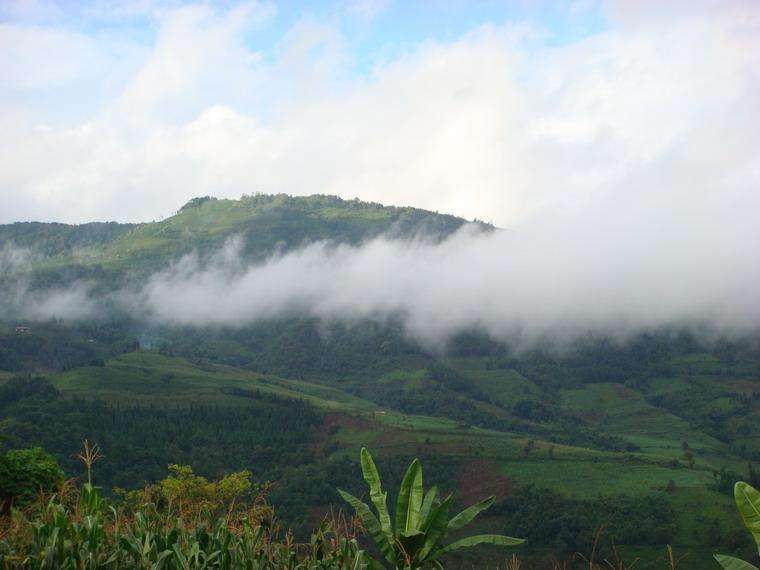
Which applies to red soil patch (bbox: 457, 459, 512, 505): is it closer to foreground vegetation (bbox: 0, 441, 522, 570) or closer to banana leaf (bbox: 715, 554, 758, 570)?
foreground vegetation (bbox: 0, 441, 522, 570)

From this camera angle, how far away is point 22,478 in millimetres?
36250

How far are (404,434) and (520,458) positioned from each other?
1088 inches

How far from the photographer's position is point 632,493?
12338 centimetres

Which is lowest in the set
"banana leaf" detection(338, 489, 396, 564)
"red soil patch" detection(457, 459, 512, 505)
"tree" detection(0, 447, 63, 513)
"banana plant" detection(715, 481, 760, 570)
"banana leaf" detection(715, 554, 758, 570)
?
"red soil patch" detection(457, 459, 512, 505)

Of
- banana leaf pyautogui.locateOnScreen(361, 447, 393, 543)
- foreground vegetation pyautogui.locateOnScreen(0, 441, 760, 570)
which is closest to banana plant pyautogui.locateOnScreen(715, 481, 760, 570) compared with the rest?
foreground vegetation pyautogui.locateOnScreen(0, 441, 760, 570)

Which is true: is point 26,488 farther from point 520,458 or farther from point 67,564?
point 520,458

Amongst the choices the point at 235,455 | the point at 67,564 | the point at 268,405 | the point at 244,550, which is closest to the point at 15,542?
the point at 67,564

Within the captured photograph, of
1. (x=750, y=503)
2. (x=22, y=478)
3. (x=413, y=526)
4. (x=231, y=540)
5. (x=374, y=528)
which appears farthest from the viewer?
(x=22, y=478)

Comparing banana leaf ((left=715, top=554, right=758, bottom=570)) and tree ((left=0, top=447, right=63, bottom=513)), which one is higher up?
banana leaf ((left=715, top=554, right=758, bottom=570))

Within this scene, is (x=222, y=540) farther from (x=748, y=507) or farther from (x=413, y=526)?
(x=748, y=507)

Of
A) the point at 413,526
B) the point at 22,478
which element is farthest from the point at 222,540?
the point at 22,478

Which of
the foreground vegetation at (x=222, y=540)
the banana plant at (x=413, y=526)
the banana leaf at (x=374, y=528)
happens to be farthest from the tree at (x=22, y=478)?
the banana plant at (x=413, y=526)

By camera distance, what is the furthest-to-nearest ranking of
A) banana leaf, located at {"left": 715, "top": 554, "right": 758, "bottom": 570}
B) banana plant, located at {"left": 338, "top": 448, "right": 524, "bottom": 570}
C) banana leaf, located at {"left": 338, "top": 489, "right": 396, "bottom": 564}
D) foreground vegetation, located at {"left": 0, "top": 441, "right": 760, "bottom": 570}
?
banana leaf, located at {"left": 338, "top": 489, "right": 396, "bottom": 564}
banana plant, located at {"left": 338, "top": 448, "right": 524, "bottom": 570}
foreground vegetation, located at {"left": 0, "top": 441, "right": 760, "bottom": 570}
banana leaf, located at {"left": 715, "top": 554, "right": 758, "bottom": 570}

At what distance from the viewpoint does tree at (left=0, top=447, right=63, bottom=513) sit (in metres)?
35.8
